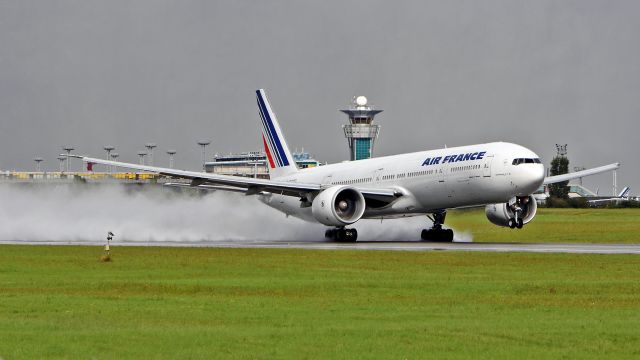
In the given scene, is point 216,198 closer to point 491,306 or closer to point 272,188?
point 272,188

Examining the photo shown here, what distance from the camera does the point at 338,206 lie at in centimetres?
6116

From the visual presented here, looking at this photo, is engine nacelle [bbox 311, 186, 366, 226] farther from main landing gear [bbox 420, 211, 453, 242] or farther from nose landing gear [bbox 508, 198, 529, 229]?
nose landing gear [bbox 508, 198, 529, 229]

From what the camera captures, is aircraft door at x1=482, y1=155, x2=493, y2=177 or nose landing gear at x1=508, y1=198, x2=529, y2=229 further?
aircraft door at x1=482, y1=155, x2=493, y2=177

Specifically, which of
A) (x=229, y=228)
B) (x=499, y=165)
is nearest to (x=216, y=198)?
(x=229, y=228)

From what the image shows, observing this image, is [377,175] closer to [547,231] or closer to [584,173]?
[584,173]

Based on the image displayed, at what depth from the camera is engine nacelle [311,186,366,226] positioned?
59.8 metres

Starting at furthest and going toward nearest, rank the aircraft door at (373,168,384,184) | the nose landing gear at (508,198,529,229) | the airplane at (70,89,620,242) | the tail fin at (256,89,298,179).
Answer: the tail fin at (256,89,298,179) → the aircraft door at (373,168,384,184) → the airplane at (70,89,620,242) → the nose landing gear at (508,198,529,229)

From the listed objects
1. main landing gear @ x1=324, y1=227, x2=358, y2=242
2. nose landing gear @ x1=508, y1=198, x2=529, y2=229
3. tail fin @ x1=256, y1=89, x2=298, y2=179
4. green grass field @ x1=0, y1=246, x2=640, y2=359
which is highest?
tail fin @ x1=256, y1=89, x2=298, y2=179

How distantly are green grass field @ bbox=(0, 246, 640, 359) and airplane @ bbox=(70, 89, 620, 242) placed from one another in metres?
15.0

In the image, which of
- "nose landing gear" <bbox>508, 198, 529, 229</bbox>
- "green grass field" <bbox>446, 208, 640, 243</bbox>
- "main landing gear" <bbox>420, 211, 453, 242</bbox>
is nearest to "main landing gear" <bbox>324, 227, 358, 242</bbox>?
"main landing gear" <bbox>420, 211, 453, 242</bbox>

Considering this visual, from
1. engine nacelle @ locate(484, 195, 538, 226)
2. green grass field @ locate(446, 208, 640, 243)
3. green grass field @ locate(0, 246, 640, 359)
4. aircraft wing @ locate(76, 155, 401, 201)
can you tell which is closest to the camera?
green grass field @ locate(0, 246, 640, 359)

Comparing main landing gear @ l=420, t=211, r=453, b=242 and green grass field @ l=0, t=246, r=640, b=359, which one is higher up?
main landing gear @ l=420, t=211, r=453, b=242

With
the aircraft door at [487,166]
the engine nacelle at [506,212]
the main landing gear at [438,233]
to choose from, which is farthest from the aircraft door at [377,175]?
the aircraft door at [487,166]

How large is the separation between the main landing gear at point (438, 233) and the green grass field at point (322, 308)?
71.6 feet
